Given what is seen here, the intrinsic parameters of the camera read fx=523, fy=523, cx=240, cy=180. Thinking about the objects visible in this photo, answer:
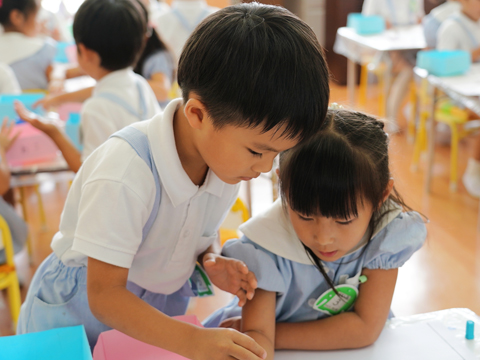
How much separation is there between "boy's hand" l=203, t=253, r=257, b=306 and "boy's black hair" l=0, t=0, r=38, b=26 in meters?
2.35

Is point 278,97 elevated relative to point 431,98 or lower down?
elevated

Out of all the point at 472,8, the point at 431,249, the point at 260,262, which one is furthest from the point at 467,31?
the point at 260,262

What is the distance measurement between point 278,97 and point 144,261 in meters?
0.43

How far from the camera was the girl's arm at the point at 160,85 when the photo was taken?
242 cm

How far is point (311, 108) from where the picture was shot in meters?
0.72

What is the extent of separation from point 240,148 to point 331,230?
27 cm

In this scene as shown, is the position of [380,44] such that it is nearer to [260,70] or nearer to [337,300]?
[337,300]

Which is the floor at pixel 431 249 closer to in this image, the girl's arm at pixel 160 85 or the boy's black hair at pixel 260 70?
the girl's arm at pixel 160 85

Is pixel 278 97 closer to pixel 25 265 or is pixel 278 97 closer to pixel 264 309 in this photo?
pixel 264 309

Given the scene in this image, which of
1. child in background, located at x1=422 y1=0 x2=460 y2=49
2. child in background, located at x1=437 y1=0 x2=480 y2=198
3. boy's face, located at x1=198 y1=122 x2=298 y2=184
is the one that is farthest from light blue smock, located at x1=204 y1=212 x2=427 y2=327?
child in background, located at x1=422 y1=0 x2=460 y2=49

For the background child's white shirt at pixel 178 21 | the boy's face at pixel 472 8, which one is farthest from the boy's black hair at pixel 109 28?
the boy's face at pixel 472 8

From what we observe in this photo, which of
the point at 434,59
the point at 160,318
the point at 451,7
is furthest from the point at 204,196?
the point at 451,7

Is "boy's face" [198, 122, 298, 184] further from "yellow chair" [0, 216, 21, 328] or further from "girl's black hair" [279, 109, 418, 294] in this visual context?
"yellow chair" [0, 216, 21, 328]

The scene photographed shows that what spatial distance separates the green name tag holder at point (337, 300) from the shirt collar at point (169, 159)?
13.3 inches
